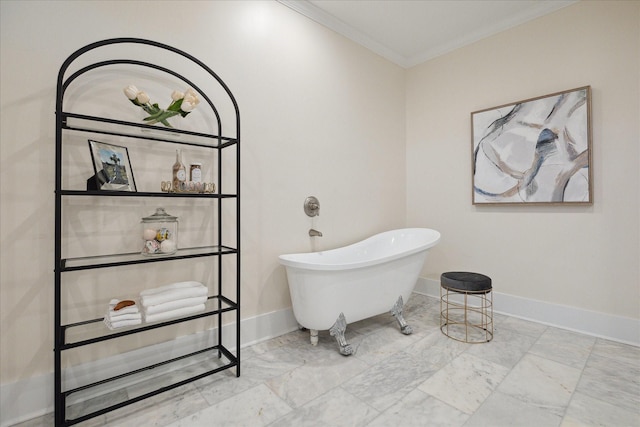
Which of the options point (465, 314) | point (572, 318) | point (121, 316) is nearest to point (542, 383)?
point (465, 314)

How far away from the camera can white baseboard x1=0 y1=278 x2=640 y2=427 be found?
4.57 feet

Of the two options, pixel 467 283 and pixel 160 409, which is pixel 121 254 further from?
pixel 467 283

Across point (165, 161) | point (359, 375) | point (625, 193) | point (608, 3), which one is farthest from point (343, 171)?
point (608, 3)

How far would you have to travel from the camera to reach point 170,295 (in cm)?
154

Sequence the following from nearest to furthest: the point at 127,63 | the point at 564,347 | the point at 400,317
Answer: the point at 127,63
the point at 564,347
the point at 400,317

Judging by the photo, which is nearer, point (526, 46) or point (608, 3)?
point (608, 3)

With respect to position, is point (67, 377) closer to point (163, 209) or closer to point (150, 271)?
point (150, 271)

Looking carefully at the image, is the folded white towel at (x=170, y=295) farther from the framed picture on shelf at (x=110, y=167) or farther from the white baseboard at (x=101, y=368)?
the framed picture on shelf at (x=110, y=167)

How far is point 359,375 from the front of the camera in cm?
174

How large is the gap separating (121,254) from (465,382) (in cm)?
201

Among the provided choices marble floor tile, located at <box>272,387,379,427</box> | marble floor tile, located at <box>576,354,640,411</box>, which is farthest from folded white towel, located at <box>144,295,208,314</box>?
marble floor tile, located at <box>576,354,640,411</box>

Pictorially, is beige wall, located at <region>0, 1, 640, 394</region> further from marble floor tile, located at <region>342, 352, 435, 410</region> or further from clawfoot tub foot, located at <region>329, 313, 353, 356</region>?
marble floor tile, located at <region>342, 352, 435, 410</region>

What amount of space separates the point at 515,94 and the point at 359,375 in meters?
2.67

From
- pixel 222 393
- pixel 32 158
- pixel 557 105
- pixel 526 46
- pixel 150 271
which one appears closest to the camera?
pixel 32 158
